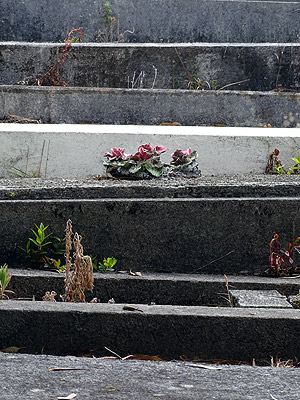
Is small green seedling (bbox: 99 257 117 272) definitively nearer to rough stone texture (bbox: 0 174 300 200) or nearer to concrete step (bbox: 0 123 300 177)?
rough stone texture (bbox: 0 174 300 200)

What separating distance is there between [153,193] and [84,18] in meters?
5.50

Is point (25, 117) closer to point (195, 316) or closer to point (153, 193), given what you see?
point (153, 193)

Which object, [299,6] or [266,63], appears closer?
[266,63]

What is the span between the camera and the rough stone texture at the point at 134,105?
5.95m

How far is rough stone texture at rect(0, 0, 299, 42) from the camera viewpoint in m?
8.59

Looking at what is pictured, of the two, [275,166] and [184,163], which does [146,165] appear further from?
[275,166]

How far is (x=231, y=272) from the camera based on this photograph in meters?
3.73

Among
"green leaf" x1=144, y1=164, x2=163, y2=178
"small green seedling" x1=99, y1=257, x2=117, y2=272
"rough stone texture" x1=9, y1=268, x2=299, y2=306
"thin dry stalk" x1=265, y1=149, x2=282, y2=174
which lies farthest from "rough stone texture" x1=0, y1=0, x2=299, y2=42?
"rough stone texture" x1=9, y1=268, x2=299, y2=306

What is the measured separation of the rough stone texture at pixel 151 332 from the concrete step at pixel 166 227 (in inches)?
39.5

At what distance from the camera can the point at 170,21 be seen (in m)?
8.75

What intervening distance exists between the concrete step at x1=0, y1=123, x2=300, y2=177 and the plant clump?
14.2 inches

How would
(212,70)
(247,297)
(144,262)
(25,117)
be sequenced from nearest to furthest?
(247,297) < (144,262) < (25,117) < (212,70)

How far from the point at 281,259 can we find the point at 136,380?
169cm

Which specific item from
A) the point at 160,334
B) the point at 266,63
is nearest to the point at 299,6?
the point at 266,63
